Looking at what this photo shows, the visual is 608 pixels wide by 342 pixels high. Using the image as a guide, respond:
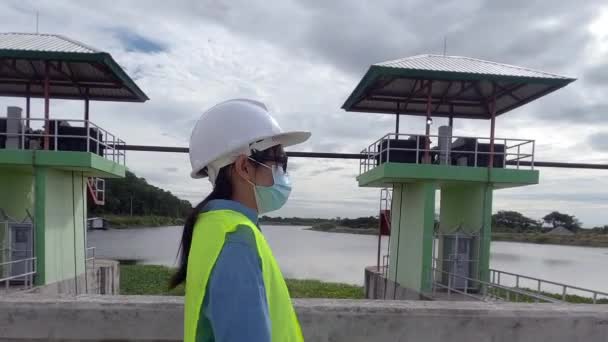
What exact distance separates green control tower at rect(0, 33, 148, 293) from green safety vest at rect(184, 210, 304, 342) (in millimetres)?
9633

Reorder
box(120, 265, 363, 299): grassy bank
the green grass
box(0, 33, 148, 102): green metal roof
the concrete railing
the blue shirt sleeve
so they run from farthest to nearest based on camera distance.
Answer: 1. the green grass
2. box(120, 265, 363, 299): grassy bank
3. box(0, 33, 148, 102): green metal roof
4. the concrete railing
5. the blue shirt sleeve

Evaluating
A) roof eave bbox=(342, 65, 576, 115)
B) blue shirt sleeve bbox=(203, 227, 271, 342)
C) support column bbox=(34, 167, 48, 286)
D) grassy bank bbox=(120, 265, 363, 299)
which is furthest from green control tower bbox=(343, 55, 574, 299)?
blue shirt sleeve bbox=(203, 227, 271, 342)

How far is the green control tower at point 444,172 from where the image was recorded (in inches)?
416

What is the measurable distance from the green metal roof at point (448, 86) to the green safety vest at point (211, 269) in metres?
9.78

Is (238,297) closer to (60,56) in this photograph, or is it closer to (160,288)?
(60,56)

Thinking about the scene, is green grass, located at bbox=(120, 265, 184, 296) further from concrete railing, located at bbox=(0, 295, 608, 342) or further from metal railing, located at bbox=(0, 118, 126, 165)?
concrete railing, located at bbox=(0, 295, 608, 342)

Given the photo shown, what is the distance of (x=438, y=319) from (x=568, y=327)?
0.90 metres

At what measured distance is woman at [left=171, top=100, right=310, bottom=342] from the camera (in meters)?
1.04

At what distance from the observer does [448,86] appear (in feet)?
42.4

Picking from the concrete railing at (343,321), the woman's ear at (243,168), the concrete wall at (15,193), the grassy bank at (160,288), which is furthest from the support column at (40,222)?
the woman's ear at (243,168)

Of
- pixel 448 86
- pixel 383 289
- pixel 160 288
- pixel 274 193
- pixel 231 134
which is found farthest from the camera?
pixel 160 288

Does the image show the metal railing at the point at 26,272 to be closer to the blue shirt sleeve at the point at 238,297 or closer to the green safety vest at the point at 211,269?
the green safety vest at the point at 211,269

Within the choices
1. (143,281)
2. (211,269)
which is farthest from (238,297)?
(143,281)

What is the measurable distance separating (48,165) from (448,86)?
10826mm
